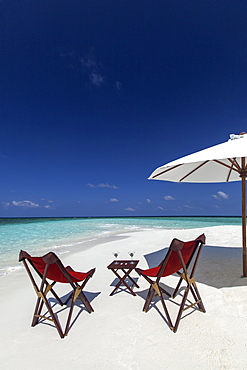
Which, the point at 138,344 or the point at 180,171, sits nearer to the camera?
the point at 138,344

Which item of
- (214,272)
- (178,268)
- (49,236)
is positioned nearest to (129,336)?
(178,268)

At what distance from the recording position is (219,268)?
423 centimetres

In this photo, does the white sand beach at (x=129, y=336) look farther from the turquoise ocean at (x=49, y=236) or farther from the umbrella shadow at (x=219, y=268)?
the turquoise ocean at (x=49, y=236)

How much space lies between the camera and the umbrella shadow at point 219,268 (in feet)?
11.3

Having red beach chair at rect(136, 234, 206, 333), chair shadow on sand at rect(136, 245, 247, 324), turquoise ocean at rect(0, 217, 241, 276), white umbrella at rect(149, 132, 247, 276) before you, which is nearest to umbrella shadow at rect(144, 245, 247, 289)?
chair shadow on sand at rect(136, 245, 247, 324)

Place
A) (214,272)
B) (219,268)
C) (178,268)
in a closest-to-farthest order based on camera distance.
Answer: (178,268)
(214,272)
(219,268)

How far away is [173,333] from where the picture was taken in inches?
82.7

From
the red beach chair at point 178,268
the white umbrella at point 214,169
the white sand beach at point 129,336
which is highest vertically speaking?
the white umbrella at point 214,169

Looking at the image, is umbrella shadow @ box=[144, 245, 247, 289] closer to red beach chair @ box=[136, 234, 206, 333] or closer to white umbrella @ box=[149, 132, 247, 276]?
white umbrella @ box=[149, 132, 247, 276]

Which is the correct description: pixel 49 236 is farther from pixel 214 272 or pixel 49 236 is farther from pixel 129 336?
pixel 129 336

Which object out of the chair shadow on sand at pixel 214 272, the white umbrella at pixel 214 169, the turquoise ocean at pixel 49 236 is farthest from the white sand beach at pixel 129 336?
the turquoise ocean at pixel 49 236

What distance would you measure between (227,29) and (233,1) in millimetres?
1200

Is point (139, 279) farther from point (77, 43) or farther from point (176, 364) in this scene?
point (77, 43)

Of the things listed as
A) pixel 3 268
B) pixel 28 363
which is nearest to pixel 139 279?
pixel 28 363
